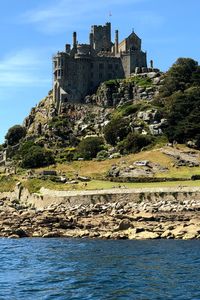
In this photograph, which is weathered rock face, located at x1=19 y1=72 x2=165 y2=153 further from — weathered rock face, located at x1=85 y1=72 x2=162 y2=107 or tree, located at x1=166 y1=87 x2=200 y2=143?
tree, located at x1=166 y1=87 x2=200 y2=143

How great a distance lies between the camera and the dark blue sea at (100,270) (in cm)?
2903

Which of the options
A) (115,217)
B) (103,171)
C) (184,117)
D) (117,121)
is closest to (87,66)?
(117,121)

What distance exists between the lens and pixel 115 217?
59.7 meters

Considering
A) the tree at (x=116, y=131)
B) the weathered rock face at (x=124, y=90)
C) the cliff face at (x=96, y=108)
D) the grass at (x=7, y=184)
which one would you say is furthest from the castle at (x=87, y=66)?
the grass at (x=7, y=184)

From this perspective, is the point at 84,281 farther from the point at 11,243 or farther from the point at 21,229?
the point at 21,229

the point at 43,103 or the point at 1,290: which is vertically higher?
the point at 43,103

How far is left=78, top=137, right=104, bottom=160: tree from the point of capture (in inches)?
4238

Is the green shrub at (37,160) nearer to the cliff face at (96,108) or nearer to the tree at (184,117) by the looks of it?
the cliff face at (96,108)

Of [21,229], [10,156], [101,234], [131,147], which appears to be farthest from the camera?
[10,156]

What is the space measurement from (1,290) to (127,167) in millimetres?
62660

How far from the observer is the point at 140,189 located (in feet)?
224

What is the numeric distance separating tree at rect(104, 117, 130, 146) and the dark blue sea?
64076 millimetres

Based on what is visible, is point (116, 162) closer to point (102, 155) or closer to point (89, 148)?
point (102, 155)

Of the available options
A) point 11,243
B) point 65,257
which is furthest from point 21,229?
point 65,257
